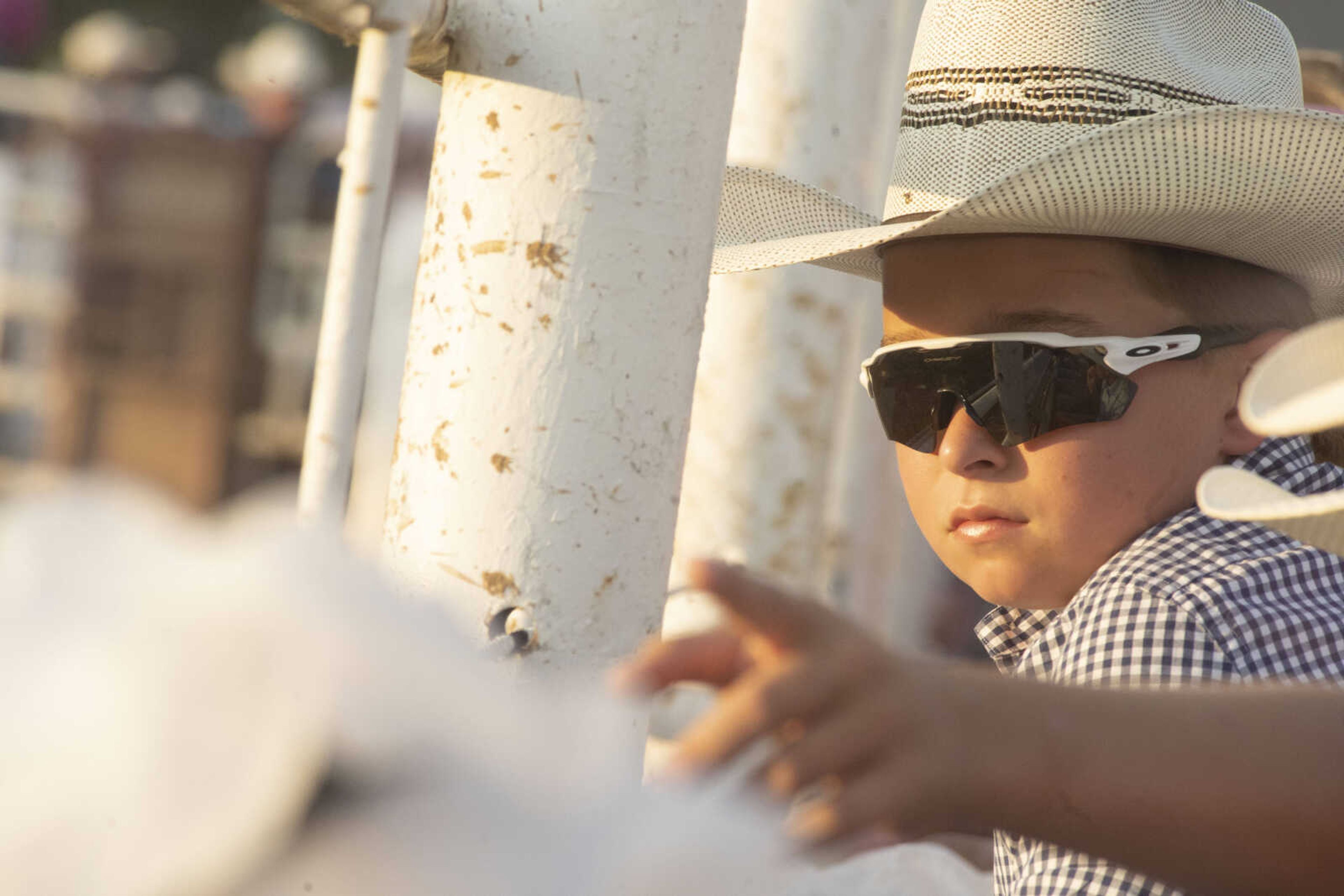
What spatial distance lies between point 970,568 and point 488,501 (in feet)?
1.71

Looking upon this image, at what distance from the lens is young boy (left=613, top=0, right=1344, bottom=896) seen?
1098mm

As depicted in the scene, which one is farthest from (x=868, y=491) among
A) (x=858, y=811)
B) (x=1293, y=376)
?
(x=858, y=811)

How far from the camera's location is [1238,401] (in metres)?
1.42

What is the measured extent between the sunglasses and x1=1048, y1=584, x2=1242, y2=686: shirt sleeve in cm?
27

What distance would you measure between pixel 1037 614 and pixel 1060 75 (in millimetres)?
613

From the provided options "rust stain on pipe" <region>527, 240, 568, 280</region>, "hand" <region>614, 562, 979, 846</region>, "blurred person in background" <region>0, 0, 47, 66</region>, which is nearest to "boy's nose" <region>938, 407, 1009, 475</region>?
"rust stain on pipe" <region>527, 240, 568, 280</region>

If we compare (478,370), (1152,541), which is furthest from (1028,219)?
(478,370)

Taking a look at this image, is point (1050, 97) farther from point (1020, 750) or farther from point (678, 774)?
point (678, 774)

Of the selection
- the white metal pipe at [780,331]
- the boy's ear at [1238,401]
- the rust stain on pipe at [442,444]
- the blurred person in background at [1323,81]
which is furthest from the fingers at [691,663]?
the blurred person in background at [1323,81]

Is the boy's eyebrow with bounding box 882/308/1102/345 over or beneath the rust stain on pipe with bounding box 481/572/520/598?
over

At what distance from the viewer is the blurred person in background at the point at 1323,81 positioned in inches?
122

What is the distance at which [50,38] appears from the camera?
25.3 feet

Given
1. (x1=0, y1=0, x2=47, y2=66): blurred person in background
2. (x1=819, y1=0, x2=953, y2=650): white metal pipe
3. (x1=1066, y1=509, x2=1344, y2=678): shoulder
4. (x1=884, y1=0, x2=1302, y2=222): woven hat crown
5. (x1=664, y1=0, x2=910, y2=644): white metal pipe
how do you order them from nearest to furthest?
1. (x1=1066, y1=509, x2=1344, y2=678): shoulder
2. (x1=884, y1=0, x2=1302, y2=222): woven hat crown
3. (x1=664, y1=0, x2=910, y2=644): white metal pipe
4. (x1=819, y1=0, x2=953, y2=650): white metal pipe
5. (x1=0, y1=0, x2=47, y2=66): blurred person in background

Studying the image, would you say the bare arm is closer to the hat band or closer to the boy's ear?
the boy's ear
